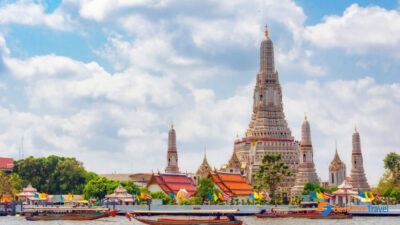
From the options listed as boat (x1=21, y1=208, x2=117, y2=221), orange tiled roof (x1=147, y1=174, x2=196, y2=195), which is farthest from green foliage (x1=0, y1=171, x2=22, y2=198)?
boat (x1=21, y1=208, x2=117, y2=221)

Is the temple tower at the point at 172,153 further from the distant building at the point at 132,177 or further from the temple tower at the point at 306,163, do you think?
the distant building at the point at 132,177

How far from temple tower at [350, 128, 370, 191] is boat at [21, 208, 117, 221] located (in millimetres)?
45844

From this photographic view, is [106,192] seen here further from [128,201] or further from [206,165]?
[206,165]

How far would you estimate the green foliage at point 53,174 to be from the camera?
108562mm

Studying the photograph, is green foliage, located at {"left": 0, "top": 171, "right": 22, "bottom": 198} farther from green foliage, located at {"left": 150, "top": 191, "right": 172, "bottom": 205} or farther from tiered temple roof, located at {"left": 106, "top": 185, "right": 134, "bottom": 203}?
green foliage, located at {"left": 150, "top": 191, "right": 172, "bottom": 205}

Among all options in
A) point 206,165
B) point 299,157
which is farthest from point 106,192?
point 299,157

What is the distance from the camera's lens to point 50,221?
76375mm

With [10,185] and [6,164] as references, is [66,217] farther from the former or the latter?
[6,164]

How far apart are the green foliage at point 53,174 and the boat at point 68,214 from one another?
1097 inches

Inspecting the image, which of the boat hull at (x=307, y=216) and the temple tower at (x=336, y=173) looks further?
the temple tower at (x=336, y=173)

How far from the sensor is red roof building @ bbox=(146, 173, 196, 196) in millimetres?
100625

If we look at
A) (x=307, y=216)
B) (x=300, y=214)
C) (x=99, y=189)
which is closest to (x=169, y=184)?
(x=99, y=189)

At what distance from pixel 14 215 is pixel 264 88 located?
58646 millimetres

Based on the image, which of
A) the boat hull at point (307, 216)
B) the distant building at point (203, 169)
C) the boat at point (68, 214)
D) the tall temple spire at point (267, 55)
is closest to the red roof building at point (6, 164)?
the distant building at point (203, 169)
